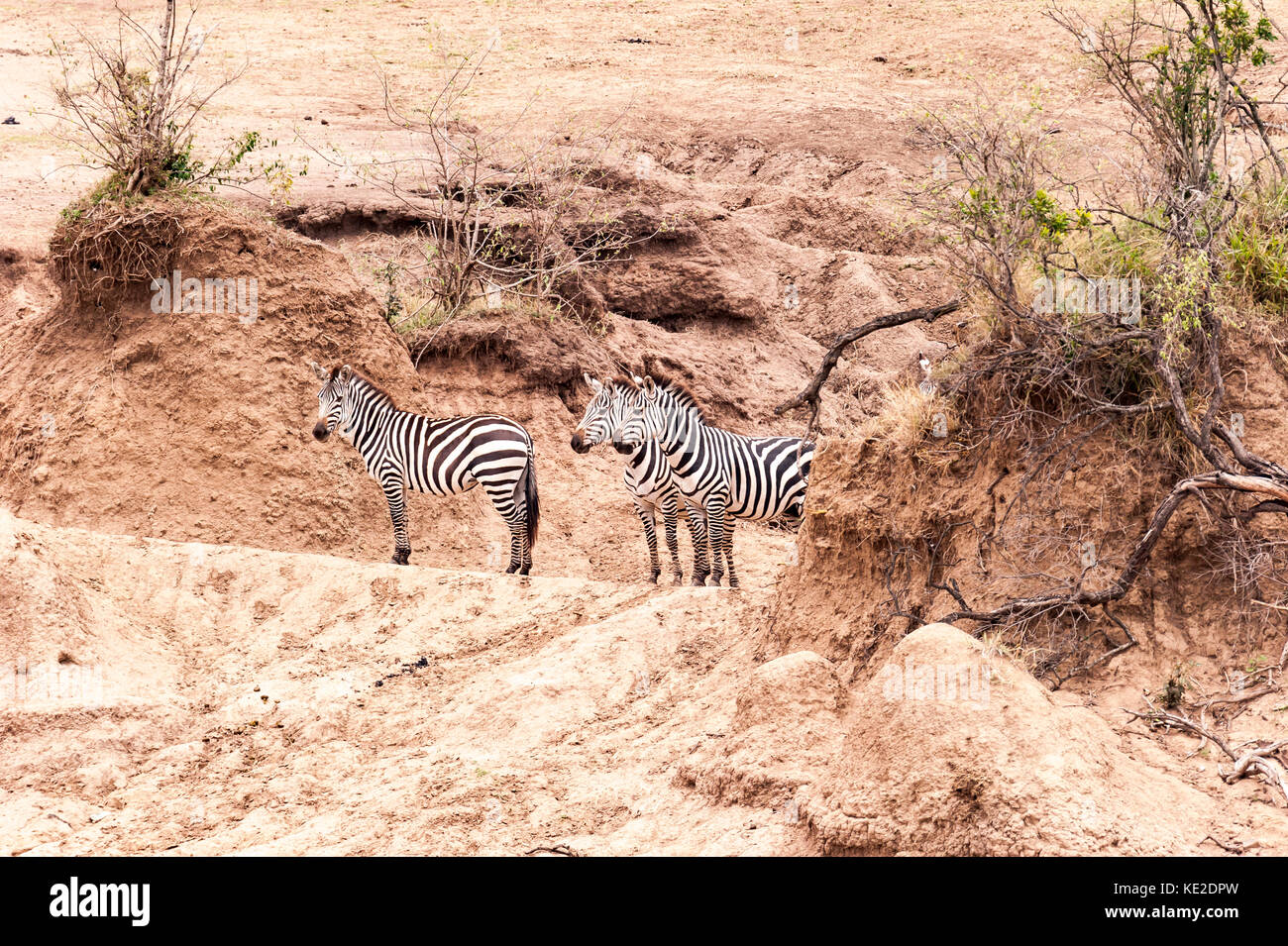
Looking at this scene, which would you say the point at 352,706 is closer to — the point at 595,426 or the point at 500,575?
the point at 500,575

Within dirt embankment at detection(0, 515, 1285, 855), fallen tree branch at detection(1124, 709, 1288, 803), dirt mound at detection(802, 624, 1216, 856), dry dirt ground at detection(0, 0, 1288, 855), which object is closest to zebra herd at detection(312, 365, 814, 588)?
dry dirt ground at detection(0, 0, 1288, 855)

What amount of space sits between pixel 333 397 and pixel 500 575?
3391 mm

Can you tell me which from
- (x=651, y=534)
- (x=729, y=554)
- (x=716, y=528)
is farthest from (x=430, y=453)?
(x=729, y=554)

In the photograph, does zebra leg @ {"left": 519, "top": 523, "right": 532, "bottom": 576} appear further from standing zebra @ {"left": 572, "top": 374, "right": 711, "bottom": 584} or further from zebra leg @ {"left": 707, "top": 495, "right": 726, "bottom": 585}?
zebra leg @ {"left": 707, "top": 495, "right": 726, "bottom": 585}

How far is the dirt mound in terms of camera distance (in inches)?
202

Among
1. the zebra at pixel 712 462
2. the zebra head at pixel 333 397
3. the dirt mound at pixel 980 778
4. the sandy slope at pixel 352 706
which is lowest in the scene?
the sandy slope at pixel 352 706

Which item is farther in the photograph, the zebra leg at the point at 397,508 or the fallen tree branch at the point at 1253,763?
the zebra leg at the point at 397,508

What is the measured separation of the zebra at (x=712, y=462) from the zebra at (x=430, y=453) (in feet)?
4.01

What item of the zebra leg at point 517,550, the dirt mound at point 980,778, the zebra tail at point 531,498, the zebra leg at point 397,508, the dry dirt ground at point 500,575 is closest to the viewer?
the dirt mound at point 980,778

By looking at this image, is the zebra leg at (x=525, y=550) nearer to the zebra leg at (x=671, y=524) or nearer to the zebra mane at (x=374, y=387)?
the zebra leg at (x=671, y=524)

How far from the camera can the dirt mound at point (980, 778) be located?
5137 mm

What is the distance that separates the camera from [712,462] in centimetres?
1271

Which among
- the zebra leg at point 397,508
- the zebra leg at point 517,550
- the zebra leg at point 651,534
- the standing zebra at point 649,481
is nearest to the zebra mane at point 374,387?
the zebra leg at point 397,508
